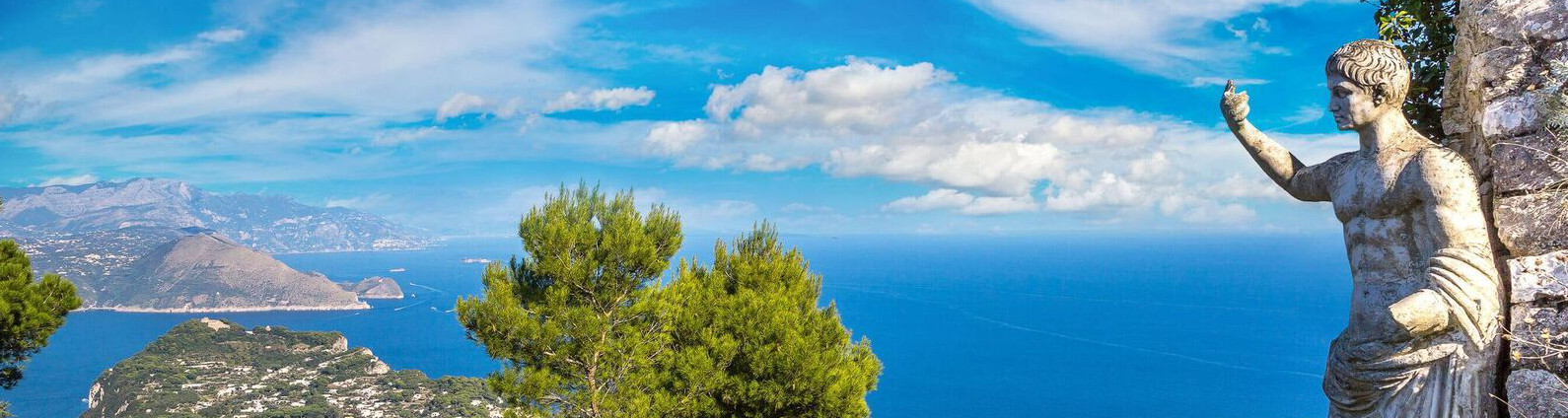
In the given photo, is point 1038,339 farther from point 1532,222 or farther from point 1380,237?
point 1532,222

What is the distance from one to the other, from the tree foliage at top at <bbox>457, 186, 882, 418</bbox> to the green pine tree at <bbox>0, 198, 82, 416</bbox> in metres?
4.86

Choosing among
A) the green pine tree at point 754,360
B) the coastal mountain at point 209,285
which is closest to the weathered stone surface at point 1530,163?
the green pine tree at point 754,360

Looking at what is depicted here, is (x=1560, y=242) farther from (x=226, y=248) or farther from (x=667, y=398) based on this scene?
(x=226, y=248)

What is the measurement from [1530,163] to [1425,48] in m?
1.33

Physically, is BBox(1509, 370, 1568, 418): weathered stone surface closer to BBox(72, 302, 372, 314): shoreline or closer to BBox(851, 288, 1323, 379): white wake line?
BBox(851, 288, 1323, 379): white wake line

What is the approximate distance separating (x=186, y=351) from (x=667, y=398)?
2333 inches

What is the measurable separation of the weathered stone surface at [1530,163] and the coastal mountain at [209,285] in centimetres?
12806

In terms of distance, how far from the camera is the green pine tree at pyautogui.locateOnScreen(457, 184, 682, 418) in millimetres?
9227

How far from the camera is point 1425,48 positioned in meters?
3.95

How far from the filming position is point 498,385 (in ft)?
30.1

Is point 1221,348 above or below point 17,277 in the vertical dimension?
below

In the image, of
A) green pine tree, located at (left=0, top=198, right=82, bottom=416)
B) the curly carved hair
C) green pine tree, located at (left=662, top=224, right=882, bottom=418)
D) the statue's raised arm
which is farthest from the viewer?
green pine tree, located at (left=662, top=224, right=882, bottom=418)

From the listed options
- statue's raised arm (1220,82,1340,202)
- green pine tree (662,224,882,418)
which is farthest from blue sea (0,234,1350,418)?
statue's raised arm (1220,82,1340,202)

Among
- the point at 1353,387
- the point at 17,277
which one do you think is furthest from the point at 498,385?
the point at 1353,387
